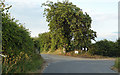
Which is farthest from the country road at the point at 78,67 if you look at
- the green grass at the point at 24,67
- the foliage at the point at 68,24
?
the foliage at the point at 68,24

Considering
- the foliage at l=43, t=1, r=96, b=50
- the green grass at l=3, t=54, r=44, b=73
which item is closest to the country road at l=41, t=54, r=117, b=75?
the green grass at l=3, t=54, r=44, b=73

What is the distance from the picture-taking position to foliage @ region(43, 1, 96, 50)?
40.1m

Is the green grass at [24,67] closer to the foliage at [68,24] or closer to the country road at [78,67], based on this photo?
the country road at [78,67]

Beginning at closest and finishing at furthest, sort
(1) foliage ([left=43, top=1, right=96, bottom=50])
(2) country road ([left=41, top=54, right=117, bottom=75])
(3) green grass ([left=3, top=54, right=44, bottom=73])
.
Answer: (3) green grass ([left=3, top=54, right=44, bottom=73]) → (2) country road ([left=41, top=54, right=117, bottom=75]) → (1) foliage ([left=43, top=1, right=96, bottom=50])

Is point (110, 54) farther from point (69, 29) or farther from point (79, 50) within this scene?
point (69, 29)

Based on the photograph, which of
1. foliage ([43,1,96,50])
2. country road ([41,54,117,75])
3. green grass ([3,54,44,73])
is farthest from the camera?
foliage ([43,1,96,50])

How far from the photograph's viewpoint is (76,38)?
40594 millimetres

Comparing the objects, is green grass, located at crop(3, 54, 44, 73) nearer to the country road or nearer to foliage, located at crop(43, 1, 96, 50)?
the country road

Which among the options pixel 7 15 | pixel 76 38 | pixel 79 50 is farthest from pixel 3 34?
pixel 79 50

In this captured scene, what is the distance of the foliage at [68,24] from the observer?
4009cm

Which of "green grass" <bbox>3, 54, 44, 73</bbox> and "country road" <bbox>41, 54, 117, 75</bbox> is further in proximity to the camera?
"country road" <bbox>41, 54, 117, 75</bbox>

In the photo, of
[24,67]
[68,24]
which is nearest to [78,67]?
[24,67]

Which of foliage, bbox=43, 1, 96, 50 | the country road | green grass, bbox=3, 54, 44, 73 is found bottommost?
the country road

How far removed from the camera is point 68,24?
41.7 meters
